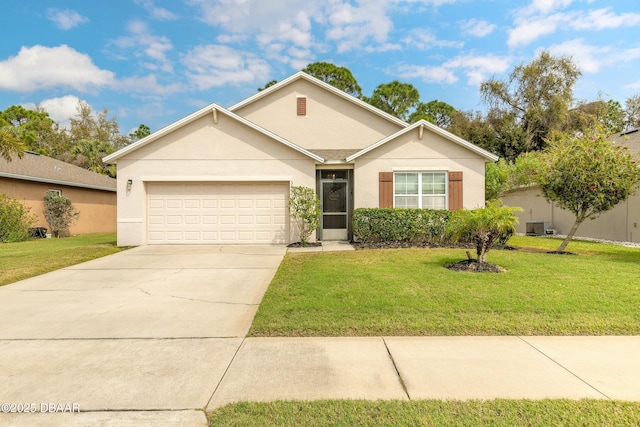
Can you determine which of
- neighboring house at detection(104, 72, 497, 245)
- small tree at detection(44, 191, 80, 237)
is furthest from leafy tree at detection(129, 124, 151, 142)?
neighboring house at detection(104, 72, 497, 245)

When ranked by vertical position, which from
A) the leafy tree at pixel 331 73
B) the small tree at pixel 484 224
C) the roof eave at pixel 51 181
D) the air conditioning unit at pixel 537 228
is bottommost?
the air conditioning unit at pixel 537 228

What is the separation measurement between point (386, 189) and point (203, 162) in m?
6.62

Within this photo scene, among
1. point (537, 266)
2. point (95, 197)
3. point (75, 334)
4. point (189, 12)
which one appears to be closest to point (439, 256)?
point (537, 266)

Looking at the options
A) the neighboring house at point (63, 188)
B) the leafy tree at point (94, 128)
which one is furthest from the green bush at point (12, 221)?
the leafy tree at point (94, 128)

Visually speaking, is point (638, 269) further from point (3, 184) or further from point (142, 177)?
point (3, 184)

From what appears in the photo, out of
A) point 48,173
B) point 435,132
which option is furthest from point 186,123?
point 48,173

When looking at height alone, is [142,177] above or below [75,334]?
above

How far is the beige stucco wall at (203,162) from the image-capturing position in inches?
466

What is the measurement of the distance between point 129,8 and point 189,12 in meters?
2.10

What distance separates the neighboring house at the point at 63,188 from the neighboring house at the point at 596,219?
21.8 m

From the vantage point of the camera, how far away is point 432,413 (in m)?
2.55

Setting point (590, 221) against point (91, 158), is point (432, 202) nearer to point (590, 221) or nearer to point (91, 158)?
point (590, 221)

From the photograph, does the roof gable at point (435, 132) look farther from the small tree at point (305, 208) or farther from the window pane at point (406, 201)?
the window pane at point (406, 201)

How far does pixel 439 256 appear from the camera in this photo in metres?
8.98
